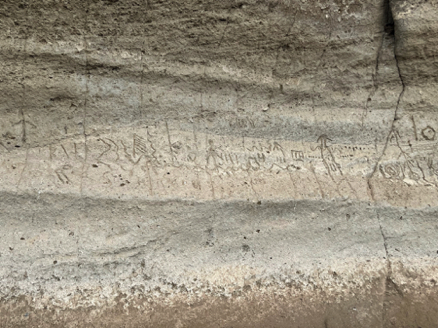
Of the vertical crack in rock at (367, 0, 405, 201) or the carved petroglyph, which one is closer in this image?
the carved petroglyph

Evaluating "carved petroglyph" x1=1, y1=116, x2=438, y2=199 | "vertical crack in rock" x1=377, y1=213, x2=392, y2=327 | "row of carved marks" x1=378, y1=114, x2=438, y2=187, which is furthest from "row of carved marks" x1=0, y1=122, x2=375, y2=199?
"vertical crack in rock" x1=377, y1=213, x2=392, y2=327

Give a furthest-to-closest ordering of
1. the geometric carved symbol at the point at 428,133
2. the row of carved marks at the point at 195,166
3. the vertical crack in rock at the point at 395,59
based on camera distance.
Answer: the geometric carved symbol at the point at 428,133 < the vertical crack in rock at the point at 395,59 < the row of carved marks at the point at 195,166

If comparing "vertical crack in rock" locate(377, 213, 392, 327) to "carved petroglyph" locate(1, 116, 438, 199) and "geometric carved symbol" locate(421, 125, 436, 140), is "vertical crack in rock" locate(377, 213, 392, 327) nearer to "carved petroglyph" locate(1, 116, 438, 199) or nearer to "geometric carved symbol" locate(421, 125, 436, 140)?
"carved petroglyph" locate(1, 116, 438, 199)

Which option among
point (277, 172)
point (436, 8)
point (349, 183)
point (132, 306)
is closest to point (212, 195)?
point (277, 172)

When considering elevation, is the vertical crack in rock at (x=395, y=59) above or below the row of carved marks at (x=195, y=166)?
above

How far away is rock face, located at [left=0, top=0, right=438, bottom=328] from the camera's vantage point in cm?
186

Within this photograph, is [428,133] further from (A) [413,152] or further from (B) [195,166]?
(B) [195,166]

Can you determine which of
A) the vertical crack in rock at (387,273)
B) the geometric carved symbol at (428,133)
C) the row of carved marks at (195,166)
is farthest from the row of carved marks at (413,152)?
the vertical crack in rock at (387,273)

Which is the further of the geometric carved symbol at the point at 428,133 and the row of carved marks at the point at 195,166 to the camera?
the geometric carved symbol at the point at 428,133

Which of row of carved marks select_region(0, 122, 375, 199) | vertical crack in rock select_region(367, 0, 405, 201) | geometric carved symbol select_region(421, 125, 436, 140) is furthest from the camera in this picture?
geometric carved symbol select_region(421, 125, 436, 140)

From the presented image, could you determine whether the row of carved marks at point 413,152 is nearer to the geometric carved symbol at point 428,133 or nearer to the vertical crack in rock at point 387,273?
the geometric carved symbol at point 428,133

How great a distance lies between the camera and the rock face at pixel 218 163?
6.10ft

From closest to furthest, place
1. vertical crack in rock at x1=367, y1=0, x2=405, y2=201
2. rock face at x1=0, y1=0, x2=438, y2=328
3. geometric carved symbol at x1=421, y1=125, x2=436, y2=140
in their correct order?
rock face at x1=0, y1=0, x2=438, y2=328 < vertical crack in rock at x1=367, y1=0, x2=405, y2=201 < geometric carved symbol at x1=421, y1=125, x2=436, y2=140

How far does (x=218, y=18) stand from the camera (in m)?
2.10
